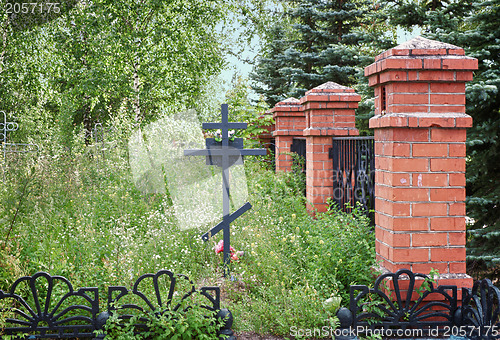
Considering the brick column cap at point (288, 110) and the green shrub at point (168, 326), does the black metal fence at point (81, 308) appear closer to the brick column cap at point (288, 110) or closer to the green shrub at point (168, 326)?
the green shrub at point (168, 326)

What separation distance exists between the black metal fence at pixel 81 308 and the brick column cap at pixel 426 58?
6.81 ft

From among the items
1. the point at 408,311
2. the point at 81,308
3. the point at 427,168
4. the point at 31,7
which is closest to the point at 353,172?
the point at 427,168

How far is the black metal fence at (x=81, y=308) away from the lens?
287cm

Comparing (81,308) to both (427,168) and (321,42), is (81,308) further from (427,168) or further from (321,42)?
(321,42)

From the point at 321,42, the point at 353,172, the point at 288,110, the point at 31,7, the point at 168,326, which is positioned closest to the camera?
the point at 168,326

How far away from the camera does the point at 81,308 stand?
2.85 m

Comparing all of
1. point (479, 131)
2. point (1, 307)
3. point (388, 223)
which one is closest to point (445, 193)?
point (388, 223)

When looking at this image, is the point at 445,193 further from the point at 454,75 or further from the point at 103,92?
the point at 103,92

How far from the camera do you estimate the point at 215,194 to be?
253 inches

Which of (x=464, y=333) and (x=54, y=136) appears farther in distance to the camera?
(x=54, y=136)

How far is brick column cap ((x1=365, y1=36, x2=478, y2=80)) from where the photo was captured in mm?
3006

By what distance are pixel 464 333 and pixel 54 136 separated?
9206 millimetres

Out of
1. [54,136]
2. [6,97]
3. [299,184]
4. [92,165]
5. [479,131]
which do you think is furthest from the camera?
[6,97]

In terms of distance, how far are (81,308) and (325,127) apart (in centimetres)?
391
